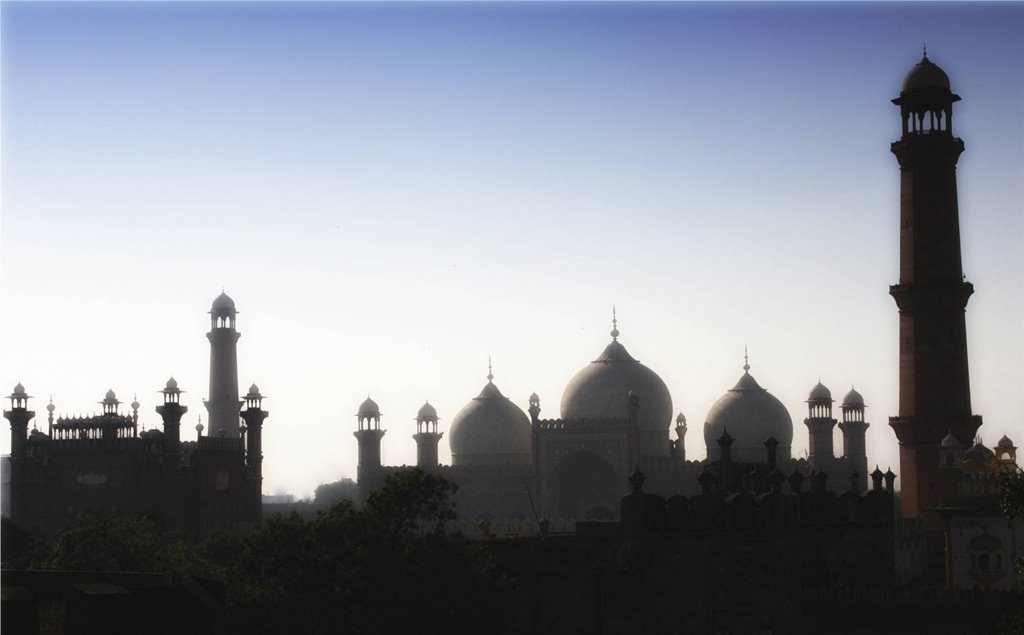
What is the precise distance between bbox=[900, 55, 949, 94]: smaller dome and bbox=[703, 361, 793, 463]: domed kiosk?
75.8 ft

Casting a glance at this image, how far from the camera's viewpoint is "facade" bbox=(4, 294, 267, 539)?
62.3 meters

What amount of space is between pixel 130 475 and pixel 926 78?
102 ft

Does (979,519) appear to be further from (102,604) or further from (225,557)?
(102,604)

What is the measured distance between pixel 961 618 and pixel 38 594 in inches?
899

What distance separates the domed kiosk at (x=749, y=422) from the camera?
250 ft

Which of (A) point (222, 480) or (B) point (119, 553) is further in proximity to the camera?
(A) point (222, 480)

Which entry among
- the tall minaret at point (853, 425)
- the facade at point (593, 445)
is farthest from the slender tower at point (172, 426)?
the tall minaret at point (853, 425)

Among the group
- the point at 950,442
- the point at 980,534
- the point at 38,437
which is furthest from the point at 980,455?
the point at 38,437

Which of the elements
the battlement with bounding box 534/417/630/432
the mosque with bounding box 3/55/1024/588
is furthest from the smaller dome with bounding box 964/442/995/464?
the battlement with bounding box 534/417/630/432

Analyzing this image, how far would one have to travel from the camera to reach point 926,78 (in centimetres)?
5612

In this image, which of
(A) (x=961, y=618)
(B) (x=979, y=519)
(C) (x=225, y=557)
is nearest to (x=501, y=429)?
(C) (x=225, y=557)

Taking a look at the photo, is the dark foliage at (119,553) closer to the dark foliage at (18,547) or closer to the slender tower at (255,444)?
the dark foliage at (18,547)

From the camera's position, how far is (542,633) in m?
36.1

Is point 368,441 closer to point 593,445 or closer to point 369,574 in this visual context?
point 593,445
